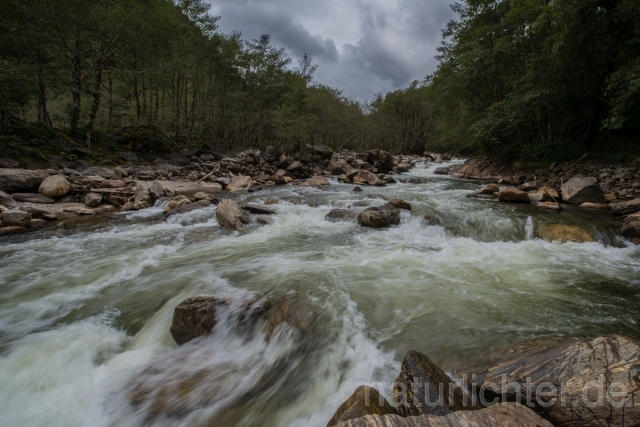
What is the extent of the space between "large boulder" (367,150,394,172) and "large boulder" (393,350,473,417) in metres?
20.9

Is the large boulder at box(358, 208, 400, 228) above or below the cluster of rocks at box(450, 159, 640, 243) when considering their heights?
below

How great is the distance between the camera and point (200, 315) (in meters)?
3.36

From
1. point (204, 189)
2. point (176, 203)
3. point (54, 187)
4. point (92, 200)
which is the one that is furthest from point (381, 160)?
point (54, 187)

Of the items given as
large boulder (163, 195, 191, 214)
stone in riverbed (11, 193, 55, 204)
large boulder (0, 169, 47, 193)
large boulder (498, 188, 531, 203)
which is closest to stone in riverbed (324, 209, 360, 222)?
large boulder (163, 195, 191, 214)

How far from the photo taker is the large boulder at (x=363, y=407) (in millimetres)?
1987

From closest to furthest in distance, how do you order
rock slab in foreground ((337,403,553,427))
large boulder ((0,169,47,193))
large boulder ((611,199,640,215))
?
rock slab in foreground ((337,403,553,427)) → large boulder ((611,199,640,215)) → large boulder ((0,169,47,193))

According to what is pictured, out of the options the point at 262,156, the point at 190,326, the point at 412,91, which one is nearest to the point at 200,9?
the point at 262,156

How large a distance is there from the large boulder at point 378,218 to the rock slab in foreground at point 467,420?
613 centimetres

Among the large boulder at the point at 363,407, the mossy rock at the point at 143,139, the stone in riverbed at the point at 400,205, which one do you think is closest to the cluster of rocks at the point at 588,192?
the stone in riverbed at the point at 400,205

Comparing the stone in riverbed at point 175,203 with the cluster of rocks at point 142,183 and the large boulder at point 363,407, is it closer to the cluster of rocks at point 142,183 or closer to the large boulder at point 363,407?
the cluster of rocks at point 142,183

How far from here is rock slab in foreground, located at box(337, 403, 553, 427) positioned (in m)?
1.67

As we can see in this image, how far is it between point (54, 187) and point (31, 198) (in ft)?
2.19

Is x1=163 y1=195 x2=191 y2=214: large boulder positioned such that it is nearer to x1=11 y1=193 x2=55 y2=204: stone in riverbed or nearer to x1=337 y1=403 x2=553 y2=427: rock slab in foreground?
x1=11 y1=193 x2=55 y2=204: stone in riverbed

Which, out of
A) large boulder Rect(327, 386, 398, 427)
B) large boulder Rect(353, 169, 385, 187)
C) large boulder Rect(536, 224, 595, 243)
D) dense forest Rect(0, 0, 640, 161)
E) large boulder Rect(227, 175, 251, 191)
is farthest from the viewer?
large boulder Rect(353, 169, 385, 187)
